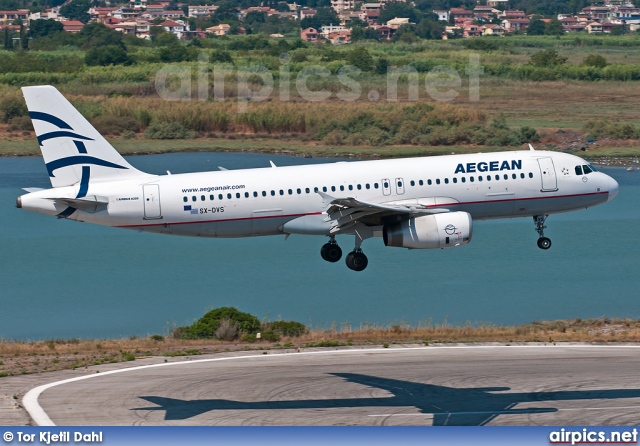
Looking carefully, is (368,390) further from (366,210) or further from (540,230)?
(540,230)

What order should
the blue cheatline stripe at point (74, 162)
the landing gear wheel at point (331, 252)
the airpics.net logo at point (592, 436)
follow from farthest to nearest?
the landing gear wheel at point (331, 252)
the blue cheatline stripe at point (74, 162)
the airpics.net logo at point (592, 436)

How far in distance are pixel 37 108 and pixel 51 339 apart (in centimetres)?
1724

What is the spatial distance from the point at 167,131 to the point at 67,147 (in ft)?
283

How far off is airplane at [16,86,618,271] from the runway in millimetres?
6334

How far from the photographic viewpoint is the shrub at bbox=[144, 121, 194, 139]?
481 ft

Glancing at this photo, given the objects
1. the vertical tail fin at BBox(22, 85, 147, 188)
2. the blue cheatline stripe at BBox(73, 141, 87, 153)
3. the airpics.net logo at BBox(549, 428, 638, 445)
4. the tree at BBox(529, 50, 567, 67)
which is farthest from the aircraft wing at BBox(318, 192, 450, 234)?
the tree at BBox(529, 50, 567, 67)

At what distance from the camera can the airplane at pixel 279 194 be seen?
6012cm

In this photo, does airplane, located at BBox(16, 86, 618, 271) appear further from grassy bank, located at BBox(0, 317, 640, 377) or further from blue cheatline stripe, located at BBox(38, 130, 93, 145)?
grassy bank, located at BBox(0, 317, 640, 377)

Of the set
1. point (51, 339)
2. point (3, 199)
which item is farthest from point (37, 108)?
point (3, 199)

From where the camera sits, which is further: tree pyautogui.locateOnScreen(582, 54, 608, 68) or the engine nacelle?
tree pyautogui.locateOnScreen(582, 54, 608, 68)

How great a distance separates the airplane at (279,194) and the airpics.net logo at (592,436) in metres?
18.7

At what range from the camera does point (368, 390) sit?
171 ft

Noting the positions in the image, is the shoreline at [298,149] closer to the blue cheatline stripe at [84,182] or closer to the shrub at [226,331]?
the shrub at [226,331]

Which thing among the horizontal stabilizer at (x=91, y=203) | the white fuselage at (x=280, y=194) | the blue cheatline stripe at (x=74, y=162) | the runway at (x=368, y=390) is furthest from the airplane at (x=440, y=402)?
the blue cheatline stripe at (x=74, y=162)
